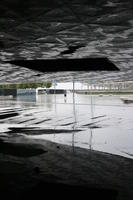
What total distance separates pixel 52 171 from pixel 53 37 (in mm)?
4758

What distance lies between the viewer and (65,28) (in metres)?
9.36

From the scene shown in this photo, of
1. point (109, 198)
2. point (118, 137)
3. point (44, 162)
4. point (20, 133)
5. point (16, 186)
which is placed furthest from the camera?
point (20, 133)

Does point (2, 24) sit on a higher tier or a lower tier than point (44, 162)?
higher

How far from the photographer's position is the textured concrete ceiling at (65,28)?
23.2ft

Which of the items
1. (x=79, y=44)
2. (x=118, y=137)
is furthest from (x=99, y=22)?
(x=118, y=137)

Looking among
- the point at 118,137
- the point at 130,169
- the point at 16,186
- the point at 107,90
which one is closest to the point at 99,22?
the point at 130,169

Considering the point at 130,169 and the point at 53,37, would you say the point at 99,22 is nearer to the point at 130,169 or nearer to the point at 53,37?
the point at 53,37

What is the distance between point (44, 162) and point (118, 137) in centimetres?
586

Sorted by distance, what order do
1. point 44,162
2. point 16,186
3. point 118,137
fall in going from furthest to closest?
point 118,137 < point 44,162 < point 16,186

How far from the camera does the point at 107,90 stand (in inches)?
4035

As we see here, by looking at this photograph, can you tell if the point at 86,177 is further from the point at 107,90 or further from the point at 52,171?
the point at 107,90

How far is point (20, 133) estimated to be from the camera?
16.4 meters

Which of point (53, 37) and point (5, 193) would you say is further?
point (53, 37)

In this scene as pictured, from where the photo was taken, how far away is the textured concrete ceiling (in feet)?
23.2
